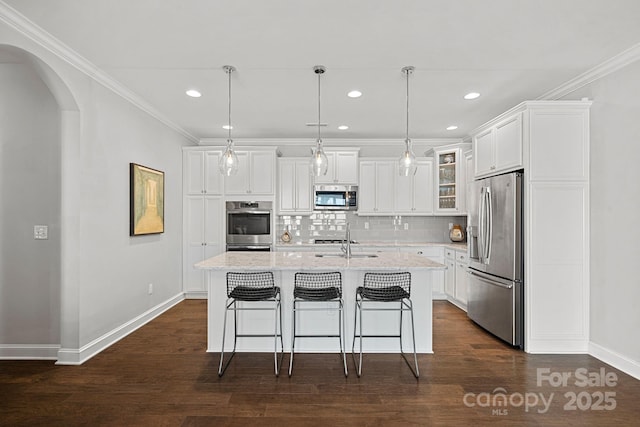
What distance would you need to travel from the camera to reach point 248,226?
529 centimetres

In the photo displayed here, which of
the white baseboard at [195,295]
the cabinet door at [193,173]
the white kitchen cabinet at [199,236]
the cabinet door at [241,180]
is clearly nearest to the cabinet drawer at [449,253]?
the cabinet door at [241,180]

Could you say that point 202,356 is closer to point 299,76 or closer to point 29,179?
point 29,179

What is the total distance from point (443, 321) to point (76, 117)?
15.3 feet

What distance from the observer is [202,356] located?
3.16 meters

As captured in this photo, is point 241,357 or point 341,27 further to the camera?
point 241,357

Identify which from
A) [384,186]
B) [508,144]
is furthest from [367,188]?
[508,144]

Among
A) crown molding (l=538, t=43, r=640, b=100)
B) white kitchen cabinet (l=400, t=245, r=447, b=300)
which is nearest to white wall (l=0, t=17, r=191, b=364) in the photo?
white kitchen cabinet (l=400, t=245, r=447, b=300)

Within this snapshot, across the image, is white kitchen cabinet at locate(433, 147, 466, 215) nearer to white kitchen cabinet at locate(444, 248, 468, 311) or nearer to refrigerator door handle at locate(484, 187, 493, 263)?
white kitchen cabinet at locate(444, 248, 468, 311)

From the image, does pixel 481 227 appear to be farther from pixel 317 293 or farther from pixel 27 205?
pixel 27 205

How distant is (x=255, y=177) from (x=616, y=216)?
4.52 m

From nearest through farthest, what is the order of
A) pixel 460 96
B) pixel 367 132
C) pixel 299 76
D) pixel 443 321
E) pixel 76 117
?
1. pixel 76 117
2. pixel 299 76
3. pixel 460 96
4. pixel 443 321
5. pixel 367 132

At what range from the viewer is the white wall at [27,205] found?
303cm

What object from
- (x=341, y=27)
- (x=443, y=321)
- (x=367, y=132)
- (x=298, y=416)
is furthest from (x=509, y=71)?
(x=298, y=416)

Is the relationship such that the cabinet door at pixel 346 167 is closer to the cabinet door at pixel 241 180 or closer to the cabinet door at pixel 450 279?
the cabinet door at pixel 241 180
